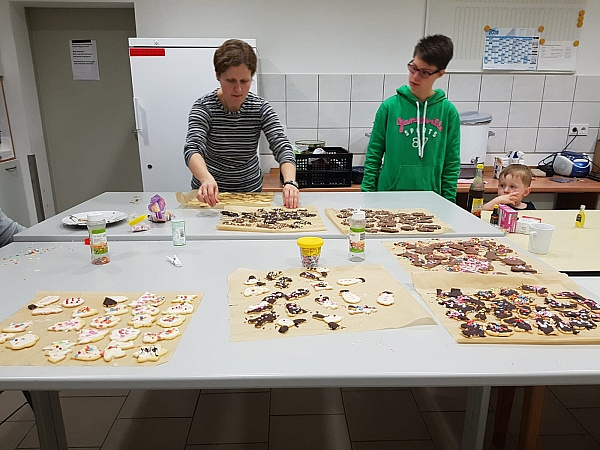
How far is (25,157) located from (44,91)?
0.62m

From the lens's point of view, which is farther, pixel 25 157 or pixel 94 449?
pixel 25 157

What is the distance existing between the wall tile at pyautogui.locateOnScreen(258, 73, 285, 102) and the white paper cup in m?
2.29

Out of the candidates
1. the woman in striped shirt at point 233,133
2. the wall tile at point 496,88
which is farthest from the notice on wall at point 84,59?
the wall tile at point 496,88

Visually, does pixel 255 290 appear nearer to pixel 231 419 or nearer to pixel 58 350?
pixel 58 350

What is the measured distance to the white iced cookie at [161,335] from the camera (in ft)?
3.08

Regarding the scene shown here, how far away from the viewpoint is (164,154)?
311cm

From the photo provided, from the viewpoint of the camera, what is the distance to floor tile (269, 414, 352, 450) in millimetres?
1751

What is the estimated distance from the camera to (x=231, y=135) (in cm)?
216

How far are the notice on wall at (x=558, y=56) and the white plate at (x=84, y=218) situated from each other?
327 centimetres

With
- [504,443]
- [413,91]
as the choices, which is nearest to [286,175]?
[413,91]

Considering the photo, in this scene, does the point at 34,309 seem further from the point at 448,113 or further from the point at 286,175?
the point at 448,113


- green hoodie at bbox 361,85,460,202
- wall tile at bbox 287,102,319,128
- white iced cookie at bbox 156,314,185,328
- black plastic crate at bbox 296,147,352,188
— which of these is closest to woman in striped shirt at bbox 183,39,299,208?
green hoodie at bbox 361,85,460,202

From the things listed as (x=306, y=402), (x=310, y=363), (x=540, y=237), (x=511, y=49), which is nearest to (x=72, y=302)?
(x=310, y=363)

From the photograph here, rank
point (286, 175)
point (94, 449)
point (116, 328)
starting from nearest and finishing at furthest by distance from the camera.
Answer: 1. point (116, 328)
2. point (94, 449)
3. point (286, 175)
